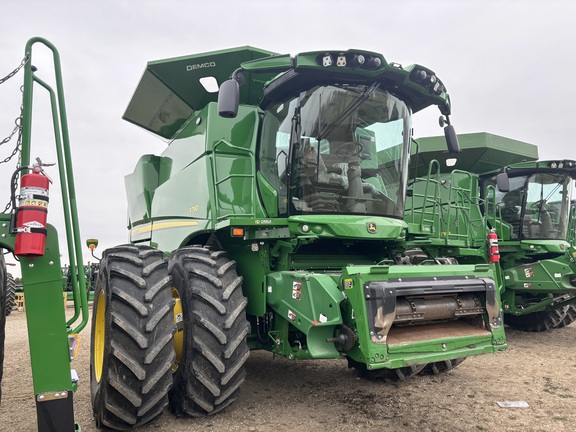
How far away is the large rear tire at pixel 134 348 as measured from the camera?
3.20m

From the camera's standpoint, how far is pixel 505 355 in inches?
258

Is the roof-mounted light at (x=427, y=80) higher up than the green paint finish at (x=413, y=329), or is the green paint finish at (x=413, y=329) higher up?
the roof-mounted light at (x=427, y=80)

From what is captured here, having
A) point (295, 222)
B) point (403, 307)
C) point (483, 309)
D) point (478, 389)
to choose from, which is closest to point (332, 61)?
point (295, 222)

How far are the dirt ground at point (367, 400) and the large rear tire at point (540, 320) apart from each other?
8.65ft

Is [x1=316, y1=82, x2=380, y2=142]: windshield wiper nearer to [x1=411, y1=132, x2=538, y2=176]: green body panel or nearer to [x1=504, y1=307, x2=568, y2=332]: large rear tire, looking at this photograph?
[x1=411, y1=132, x2=538, y2=176]: green body panel

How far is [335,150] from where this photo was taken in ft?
13.3

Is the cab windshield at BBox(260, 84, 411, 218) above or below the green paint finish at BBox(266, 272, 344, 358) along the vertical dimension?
above


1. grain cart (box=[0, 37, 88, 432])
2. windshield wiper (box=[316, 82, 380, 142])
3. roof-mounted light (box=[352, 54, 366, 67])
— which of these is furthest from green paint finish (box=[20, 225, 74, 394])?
roof-mounted light (box=[352, 54, 366, 67])

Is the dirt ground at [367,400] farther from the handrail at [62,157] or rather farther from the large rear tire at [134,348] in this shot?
the handrail at [62,157]

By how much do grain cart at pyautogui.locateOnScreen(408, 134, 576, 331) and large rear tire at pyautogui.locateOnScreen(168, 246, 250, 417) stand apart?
5226 millimetres

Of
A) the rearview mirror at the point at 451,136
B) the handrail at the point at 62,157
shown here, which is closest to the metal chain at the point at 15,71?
the handrail at the point at 62,157

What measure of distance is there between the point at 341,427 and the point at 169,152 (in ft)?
12.5

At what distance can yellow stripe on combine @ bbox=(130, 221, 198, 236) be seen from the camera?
472 cm

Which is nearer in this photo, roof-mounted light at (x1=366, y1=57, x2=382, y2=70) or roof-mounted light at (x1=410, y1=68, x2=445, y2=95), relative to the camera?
roof-mounted light at (x1=366, y1=57, x2=382, y2=70)
